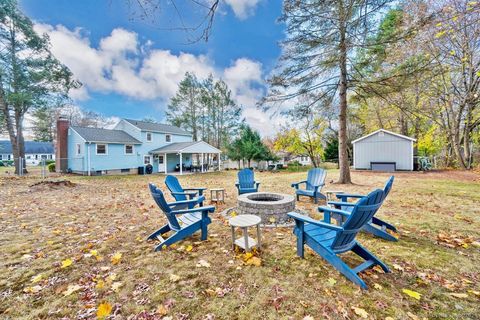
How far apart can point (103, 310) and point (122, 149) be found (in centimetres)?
1912

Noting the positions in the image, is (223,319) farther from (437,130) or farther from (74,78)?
(437,130)

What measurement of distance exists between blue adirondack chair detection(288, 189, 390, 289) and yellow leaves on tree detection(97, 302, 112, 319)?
7.29 feet

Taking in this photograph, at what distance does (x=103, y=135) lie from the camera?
58.6ft

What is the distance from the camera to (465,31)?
33.2 feet

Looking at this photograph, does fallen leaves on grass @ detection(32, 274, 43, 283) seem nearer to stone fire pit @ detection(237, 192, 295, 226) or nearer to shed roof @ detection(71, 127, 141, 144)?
stone fire pit @ detection(237, 192, 295, 226)

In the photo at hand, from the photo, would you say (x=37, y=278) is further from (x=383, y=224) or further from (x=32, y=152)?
(x=32, y=152)

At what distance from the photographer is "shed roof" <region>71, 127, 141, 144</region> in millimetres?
16580

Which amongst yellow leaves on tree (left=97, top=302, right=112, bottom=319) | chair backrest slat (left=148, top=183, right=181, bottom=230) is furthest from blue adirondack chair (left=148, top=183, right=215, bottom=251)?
yellow leaves on tree (left=97, top=302, right=112, bottom=319)

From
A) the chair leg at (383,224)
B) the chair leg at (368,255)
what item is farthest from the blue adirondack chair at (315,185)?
the chair leg at (368,255)

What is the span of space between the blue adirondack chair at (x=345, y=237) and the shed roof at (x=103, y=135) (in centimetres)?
1859

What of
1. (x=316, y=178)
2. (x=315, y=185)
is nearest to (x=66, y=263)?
(x=315, y=185)

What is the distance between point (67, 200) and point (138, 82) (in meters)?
10.2

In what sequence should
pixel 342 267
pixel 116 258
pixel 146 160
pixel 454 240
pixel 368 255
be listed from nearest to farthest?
pixel 342 267 → pixel 368 255 → pixel 116 258 → pixel 454 240 → pixel 146 160

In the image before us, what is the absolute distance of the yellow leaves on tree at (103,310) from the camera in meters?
1.80
